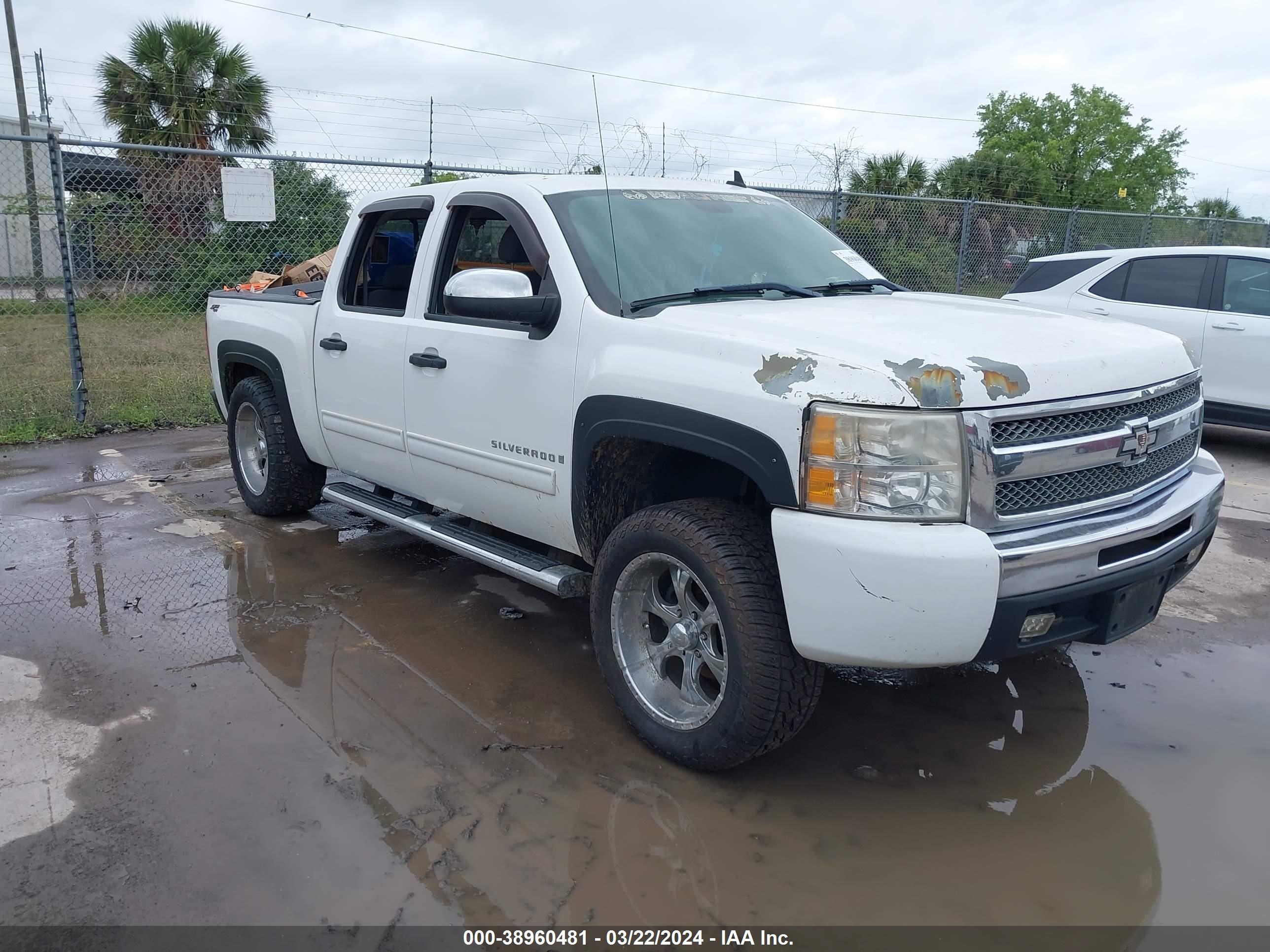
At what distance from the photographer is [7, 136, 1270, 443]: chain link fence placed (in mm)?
8938

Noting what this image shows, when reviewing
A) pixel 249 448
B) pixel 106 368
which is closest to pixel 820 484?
pixel 249 448

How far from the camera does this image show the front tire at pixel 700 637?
3.00 m

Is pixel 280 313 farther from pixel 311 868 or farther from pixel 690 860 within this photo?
pixel 690 860

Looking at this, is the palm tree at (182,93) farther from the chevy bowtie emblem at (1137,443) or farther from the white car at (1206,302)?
the chevy bowtie emblem at (1137,443)

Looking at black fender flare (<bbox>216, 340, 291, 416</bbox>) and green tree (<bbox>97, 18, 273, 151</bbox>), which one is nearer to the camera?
black fender flare (<bbox>216, 340, 291, 416</bbox>)

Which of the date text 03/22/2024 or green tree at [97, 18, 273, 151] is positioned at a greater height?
green tree at [97, 18, 273, 151]

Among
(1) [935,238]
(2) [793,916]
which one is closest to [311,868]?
(2) [793,916]

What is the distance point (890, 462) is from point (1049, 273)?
7315mm

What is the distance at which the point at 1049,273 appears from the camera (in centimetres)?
913

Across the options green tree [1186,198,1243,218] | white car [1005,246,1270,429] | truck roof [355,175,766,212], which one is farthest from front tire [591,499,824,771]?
green tree [1186,198,1243,218]

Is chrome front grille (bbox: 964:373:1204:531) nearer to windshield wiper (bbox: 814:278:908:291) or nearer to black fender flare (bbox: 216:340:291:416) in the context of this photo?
windshield wiper (bbox: 814:278:908:291)

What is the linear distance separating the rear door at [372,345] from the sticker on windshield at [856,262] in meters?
1.90

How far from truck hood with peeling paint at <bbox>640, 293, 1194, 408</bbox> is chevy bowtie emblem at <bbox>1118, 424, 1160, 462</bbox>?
5.7 inches

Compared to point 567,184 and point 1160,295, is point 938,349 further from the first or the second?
point 1160,295
